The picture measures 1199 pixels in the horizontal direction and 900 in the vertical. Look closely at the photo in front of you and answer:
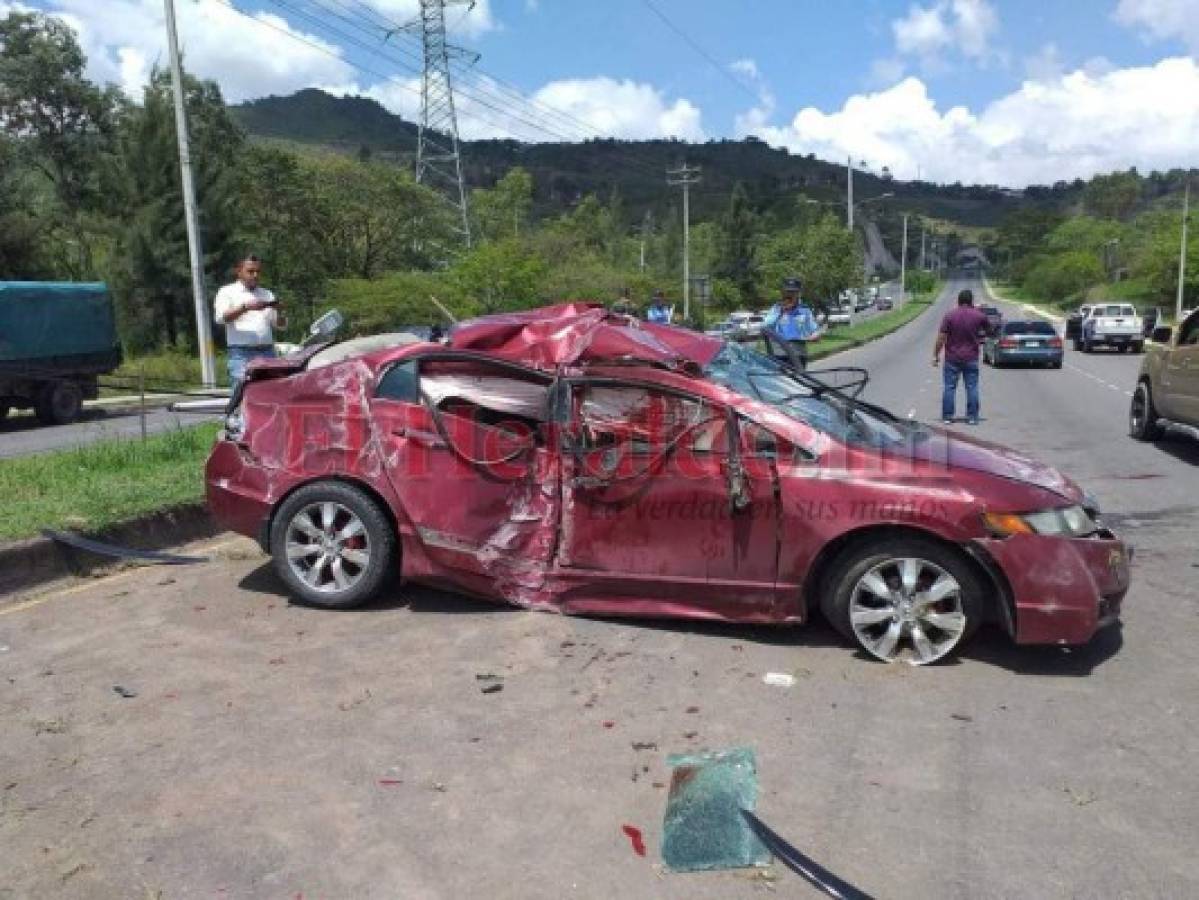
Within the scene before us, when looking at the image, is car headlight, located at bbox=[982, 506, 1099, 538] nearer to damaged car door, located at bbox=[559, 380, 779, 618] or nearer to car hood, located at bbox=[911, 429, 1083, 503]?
car hood, located at bbox=[911, 429, 1083, 503]

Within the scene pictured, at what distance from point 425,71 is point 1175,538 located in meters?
42.2

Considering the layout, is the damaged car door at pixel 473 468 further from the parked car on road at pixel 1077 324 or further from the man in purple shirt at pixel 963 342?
the parked car on road at pixel 1077 324

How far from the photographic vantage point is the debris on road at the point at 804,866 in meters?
2.93

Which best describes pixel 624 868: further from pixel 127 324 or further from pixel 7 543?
pixel 127 324

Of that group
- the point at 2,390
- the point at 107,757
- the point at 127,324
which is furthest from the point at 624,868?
the point at 127,324

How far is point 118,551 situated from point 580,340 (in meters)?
3.41

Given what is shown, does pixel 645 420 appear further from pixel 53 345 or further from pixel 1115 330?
pixel 1115 330

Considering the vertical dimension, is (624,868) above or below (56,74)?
below

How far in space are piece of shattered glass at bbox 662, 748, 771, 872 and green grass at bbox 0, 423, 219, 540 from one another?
4618mm

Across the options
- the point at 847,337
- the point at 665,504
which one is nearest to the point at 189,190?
the point at 665,504

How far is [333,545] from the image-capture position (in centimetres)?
549

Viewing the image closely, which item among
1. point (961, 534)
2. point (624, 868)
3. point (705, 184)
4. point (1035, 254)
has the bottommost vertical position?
point (624, 868)

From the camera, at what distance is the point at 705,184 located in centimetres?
19125

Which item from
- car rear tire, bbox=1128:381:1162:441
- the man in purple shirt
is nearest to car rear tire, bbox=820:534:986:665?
car rear tire, bbox=1128:381:1162:441
